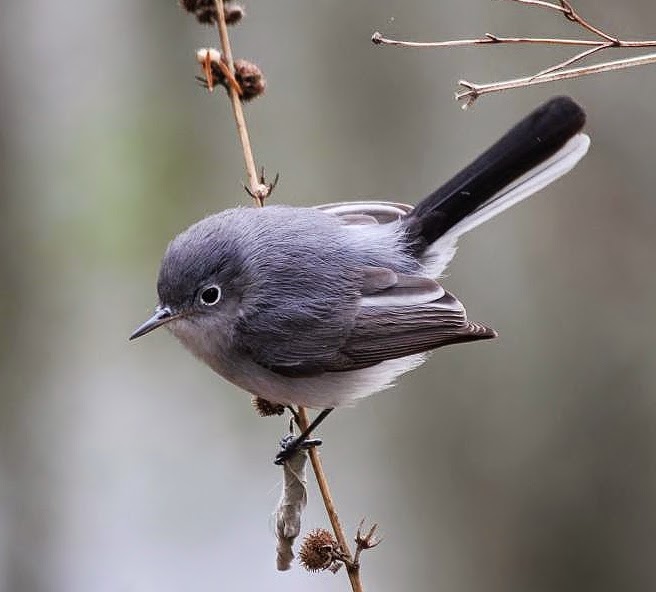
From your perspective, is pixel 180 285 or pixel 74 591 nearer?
pixel 180 285

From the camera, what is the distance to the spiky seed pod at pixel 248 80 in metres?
2.16

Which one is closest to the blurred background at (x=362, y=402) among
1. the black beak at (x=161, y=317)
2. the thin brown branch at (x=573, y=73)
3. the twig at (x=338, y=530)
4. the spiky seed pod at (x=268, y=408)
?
the spiky seed pod at (x=268, y=408)

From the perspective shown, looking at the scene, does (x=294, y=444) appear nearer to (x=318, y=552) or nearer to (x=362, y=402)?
(x=318, y=552)

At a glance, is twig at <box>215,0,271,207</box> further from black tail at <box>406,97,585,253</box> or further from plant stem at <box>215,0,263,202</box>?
black tail at <box>406,97,585,253</box>

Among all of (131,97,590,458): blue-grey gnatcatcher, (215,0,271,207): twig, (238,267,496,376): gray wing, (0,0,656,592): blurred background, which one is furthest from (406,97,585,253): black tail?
(0,0,656,592): blurred background

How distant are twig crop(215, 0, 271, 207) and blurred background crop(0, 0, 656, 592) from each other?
216 centimetres

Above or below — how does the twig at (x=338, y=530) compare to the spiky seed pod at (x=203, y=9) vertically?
below

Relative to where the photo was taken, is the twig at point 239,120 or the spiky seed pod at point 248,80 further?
the spiky seed pod at point 248,80

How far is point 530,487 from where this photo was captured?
4.34 m

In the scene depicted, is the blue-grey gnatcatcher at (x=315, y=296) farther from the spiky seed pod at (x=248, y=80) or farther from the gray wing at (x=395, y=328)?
the spiky seed pod at (x=248, y=80)

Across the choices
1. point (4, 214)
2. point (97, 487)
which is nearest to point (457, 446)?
point (97, 487)

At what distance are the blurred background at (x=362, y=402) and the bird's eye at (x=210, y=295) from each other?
6.60 feet

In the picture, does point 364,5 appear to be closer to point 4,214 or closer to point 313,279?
point 4,214

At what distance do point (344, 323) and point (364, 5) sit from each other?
260 cm
